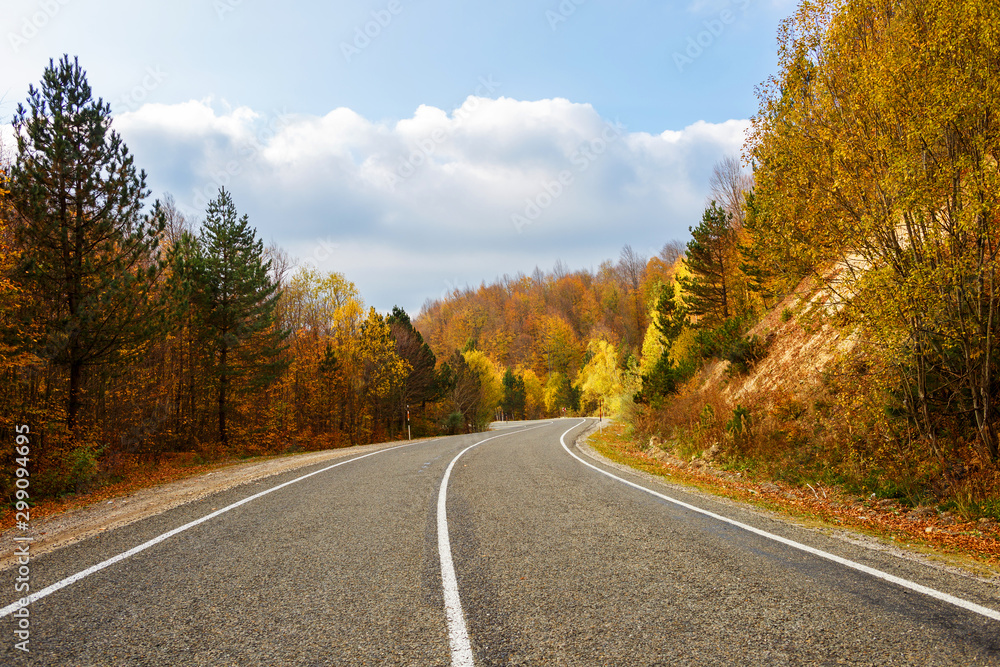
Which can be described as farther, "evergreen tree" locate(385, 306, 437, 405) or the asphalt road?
"evergreen tree" locate(385, 306, 437, 405)

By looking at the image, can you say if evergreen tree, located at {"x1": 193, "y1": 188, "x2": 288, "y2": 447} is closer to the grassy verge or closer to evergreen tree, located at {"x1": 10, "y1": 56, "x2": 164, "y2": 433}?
evergreen tree, located at {"x1": 10, "y1": 56, "x2": 164, "y2": 433}

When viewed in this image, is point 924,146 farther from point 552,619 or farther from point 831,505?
point 552,619

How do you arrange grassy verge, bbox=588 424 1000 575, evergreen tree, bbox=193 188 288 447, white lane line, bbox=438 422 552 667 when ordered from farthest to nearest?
evergreen tree, bbox=193 188 288 447, grassy verge, bbox=588 424 1000 575, white lane line, bbox=438 422 552 667

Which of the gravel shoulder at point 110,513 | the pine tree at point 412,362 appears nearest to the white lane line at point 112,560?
the gravel shoulder at point 110,513

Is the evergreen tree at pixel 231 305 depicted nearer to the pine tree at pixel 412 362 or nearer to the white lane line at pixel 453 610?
the pine tree at pixel 412 362

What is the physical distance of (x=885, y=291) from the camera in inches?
260

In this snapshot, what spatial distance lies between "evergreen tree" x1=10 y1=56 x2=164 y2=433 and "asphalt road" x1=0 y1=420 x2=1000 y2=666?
24.8 feet

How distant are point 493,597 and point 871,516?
6.45 m

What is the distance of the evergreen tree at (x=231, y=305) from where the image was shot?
68.6ft

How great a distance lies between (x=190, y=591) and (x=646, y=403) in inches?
808

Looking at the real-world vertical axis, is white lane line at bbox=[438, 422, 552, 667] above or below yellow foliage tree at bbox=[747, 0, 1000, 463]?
below

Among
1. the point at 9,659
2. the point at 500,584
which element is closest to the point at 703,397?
the point at 500,584

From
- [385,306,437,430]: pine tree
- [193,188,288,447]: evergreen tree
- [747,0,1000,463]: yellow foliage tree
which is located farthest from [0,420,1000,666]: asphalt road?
[385,306,437,430]: pine tree

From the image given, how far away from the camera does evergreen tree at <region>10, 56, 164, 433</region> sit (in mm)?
11008
